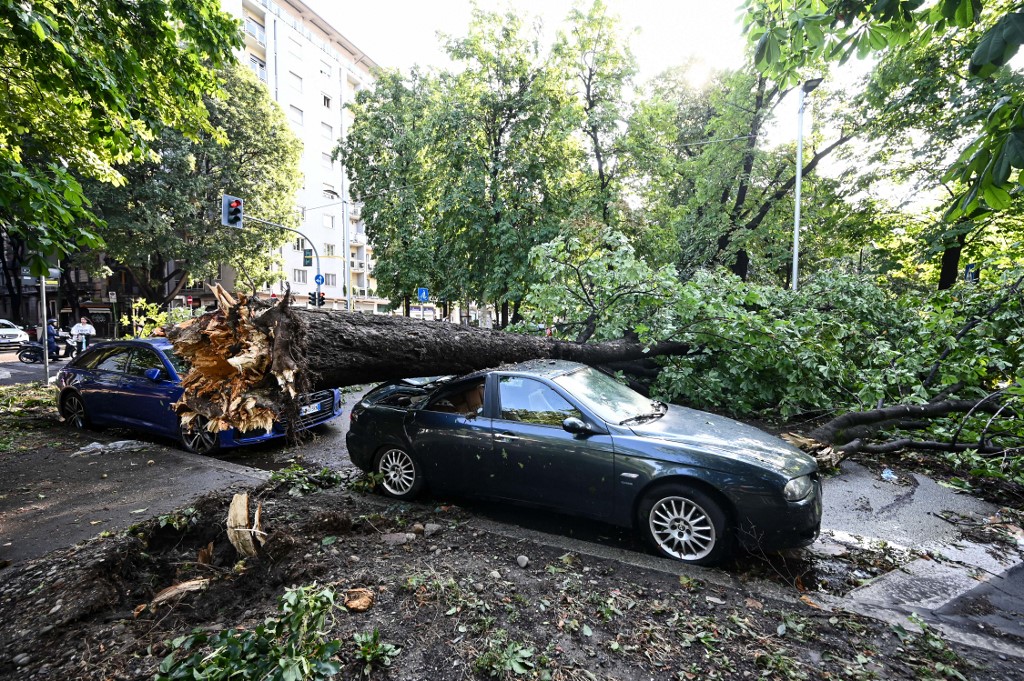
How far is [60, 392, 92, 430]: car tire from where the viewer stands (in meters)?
7.94

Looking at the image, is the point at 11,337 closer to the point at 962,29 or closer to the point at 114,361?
the point at 114,361

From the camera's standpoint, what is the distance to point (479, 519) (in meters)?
4.54

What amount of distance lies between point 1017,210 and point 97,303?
4830cm

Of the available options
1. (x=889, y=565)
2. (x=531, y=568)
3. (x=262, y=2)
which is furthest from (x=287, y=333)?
(x=262, y=2)

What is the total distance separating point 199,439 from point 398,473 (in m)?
3.62

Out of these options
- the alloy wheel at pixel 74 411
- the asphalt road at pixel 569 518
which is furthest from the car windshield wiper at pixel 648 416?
the alloy wheel at pixel 74 411

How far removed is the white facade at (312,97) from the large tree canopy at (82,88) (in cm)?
2674

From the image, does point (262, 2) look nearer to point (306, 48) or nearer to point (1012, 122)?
point (306, 48)

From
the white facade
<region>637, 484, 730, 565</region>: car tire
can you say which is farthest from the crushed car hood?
the white facade

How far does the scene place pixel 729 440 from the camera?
392cm

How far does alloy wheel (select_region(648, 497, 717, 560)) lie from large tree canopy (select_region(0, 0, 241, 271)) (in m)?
6.29

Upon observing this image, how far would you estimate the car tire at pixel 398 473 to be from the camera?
4.87 m

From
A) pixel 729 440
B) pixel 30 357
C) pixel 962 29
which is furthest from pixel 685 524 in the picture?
pixel 30 357

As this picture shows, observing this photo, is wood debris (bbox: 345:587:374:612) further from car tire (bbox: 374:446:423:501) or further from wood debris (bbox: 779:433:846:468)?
wood debris (bbox: 779:433:846:468)
